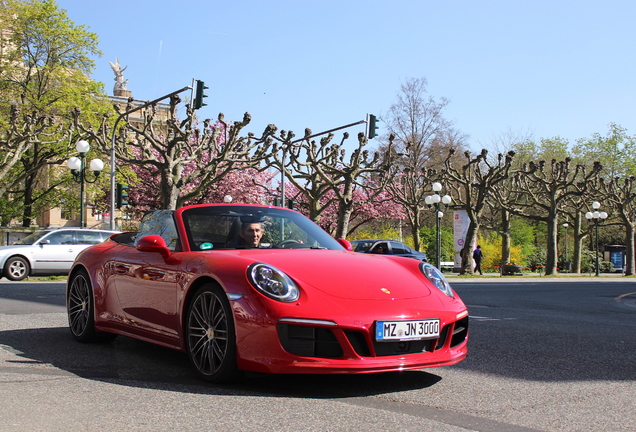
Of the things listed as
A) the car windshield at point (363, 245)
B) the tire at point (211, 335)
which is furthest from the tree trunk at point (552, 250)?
the tire at point (211, 335)

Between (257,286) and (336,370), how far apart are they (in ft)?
2.39

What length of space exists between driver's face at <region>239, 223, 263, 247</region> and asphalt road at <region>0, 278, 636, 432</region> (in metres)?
1.07

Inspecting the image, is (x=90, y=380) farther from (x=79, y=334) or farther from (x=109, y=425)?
(x=79, y=334)

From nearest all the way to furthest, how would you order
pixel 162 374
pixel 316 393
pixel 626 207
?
pixel 316 393
pixel 162 374
pixel 626 207

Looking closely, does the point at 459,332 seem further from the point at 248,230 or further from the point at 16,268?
the point at 16,268

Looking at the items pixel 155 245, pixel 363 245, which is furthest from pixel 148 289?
pixel 363 245

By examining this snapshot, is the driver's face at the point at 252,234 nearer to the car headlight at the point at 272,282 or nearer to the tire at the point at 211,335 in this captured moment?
the tire at the point at 211,335

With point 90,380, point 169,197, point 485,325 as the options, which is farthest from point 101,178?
point 90,380

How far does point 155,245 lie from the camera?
560cm

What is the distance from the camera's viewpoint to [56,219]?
214 feet

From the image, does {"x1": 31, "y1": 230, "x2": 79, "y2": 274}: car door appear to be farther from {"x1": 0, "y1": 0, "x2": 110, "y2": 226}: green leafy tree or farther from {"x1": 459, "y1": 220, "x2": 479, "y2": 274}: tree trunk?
{"x1": 459, "y1": 220, "x2": 479, "y2": 274}: tree trunk

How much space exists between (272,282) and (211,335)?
607mm

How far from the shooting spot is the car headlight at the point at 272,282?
4672 millimetres

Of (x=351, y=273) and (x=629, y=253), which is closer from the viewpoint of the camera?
(x=351, y=273)
